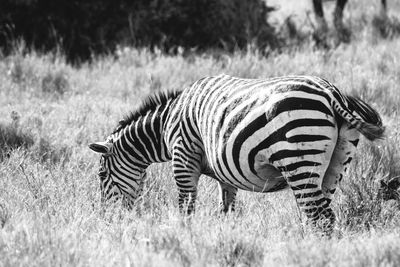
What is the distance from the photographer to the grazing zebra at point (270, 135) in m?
4.16

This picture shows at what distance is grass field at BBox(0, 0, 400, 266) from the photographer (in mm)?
3779

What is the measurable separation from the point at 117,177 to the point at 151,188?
432 mm

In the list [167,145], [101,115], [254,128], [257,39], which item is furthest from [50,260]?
[257,39]

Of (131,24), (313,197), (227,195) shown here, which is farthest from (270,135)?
(131,24)

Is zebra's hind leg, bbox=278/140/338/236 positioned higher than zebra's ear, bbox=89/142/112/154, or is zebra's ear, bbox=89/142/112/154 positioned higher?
zebra's hind leg, bbox=278/140/338/236

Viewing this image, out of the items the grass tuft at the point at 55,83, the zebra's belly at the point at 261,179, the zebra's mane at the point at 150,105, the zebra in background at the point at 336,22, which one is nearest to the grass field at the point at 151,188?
the grass tuft at the point at 55,83

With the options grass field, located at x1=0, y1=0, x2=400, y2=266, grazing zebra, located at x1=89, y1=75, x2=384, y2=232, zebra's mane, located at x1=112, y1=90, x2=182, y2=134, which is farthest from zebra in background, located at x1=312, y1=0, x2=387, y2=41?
grazing zebra, located at x1=89, y1=75, x2=384, y2=232

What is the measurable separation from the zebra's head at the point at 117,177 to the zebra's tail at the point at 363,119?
2.19m

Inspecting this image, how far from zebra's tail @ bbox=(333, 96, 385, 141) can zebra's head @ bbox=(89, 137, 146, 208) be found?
7.19 feet

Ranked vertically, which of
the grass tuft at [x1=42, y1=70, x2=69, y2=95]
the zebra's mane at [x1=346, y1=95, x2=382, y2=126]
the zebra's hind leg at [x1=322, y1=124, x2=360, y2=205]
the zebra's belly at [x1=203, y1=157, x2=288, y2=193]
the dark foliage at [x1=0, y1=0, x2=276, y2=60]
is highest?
the zebra's mane at [x1=346, y1=95, x2=382, y2=126]

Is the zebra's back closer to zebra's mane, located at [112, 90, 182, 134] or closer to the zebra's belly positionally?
the zebra's belly

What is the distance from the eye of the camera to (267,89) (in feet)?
14.5

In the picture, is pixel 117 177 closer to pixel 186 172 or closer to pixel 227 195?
pixel 186 172

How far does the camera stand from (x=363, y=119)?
4.32 metres
